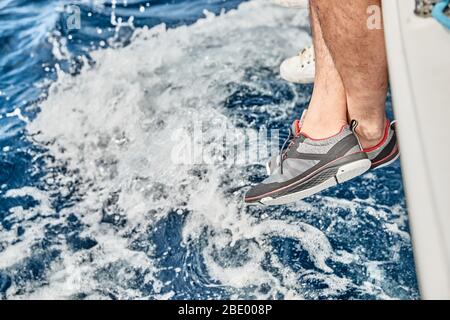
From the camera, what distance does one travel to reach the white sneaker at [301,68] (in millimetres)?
1937

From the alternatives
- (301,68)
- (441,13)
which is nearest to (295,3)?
(301,68)

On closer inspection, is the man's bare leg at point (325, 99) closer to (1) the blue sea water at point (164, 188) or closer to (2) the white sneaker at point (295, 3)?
(1) the blue sea water at point (164, 188)

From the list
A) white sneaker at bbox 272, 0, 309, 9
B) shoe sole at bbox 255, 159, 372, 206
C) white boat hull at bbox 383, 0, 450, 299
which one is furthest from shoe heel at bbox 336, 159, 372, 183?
white sneaker at bbox 272, 0, 309, 9

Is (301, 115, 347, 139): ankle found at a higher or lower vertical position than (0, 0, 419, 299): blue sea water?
higher

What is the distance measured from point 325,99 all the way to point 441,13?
0.54 m

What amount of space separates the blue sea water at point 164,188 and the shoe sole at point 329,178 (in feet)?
0.27

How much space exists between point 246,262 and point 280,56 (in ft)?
3.47

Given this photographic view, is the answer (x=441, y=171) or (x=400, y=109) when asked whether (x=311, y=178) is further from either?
(x=441, y=171)

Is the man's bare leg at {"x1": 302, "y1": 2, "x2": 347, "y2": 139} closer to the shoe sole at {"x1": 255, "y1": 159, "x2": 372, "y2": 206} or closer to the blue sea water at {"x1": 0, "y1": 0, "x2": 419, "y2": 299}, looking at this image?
the shoe sole at {"x1": 255, "y1": 159, "x2": 372, "y2": 206}

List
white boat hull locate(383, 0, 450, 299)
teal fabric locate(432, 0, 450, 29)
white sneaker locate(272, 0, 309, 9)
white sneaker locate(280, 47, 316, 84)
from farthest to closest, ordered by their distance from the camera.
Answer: white sneaker locate(272, 0, 309, 9) < white sneaker locate(280, 47, 316, 84) < teal fabric locate(432, 0, 450, 29) < white boat hull locate(383, 0, 450, 299)

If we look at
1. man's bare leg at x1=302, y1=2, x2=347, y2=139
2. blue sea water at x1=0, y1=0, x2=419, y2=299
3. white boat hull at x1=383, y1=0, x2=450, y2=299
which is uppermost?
white boat hull at x1=383, y1=0, x2=450, y2=299

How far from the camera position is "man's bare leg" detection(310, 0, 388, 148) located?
3.96ft

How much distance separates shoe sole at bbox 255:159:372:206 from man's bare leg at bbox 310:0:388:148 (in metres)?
0.12

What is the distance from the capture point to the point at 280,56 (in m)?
2.19
